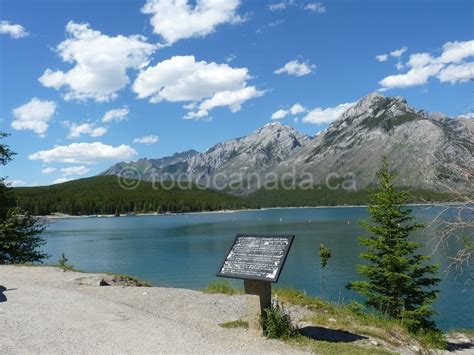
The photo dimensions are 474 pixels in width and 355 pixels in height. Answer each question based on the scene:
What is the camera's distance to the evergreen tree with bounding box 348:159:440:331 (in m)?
21.0

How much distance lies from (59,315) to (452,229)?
11.8 meters

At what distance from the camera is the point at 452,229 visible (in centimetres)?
1047

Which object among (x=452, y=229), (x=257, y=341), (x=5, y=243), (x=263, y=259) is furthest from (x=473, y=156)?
(x=5, y=243)

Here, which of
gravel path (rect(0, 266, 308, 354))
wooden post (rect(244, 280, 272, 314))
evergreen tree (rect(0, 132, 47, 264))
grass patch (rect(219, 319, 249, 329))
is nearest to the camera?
gravel path (rect(0, 266, 308, 354))

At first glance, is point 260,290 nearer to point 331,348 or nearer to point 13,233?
point 331,348

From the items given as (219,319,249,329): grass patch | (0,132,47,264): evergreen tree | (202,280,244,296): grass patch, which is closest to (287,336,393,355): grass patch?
(219,319,249,329): grass patch

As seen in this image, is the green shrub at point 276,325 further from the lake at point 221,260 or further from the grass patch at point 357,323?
the lake at point 221,260

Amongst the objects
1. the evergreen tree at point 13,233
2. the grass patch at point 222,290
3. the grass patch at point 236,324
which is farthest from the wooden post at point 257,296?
the evergreen tree at point 13,233

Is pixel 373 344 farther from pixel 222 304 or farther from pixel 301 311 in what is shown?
pixel 222 304

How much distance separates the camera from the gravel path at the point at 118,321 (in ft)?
37.5

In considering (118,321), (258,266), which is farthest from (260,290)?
(118,321)

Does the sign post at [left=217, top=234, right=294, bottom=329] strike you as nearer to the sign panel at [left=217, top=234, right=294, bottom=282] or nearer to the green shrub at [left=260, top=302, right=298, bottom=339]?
the sign panel at [left=217, top=234, right=294, bottom=282]

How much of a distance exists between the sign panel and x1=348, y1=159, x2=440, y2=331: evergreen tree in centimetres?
956

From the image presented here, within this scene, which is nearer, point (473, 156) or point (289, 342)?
point (473, 156)
